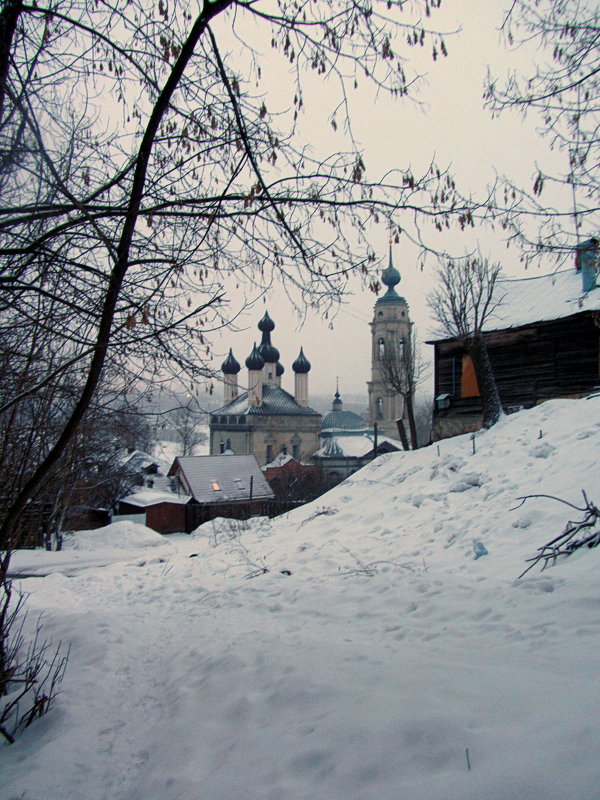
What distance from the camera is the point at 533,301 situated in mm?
20891

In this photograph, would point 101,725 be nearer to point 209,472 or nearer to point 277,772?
point 277,772

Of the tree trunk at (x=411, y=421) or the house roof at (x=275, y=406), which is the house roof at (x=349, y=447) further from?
the tree trunk at (x=411, y=421)

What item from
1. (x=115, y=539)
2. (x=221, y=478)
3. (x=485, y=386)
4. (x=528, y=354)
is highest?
(x=528, y=354)

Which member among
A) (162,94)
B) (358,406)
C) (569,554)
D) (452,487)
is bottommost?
(569,554)

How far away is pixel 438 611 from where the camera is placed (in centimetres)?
490

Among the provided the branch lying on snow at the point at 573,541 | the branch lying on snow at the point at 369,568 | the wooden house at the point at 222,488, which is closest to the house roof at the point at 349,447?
the wooden house at the point at 222,488

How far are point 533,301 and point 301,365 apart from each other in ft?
136

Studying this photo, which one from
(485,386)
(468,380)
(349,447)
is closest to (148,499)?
(468,380)

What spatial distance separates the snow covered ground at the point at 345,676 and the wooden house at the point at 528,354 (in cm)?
1114

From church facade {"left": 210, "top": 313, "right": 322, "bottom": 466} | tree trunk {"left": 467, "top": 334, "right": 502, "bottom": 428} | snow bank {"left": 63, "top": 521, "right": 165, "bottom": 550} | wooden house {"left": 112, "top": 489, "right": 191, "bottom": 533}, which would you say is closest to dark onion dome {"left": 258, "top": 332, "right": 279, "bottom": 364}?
church facade {"left": 210, "top": 313, "right": 322, "bottom": 466}

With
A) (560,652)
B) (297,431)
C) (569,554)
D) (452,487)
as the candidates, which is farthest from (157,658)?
(297,431)

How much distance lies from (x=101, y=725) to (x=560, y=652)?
3.19m

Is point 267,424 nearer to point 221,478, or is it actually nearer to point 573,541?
point 221,478

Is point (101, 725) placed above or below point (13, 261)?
below
